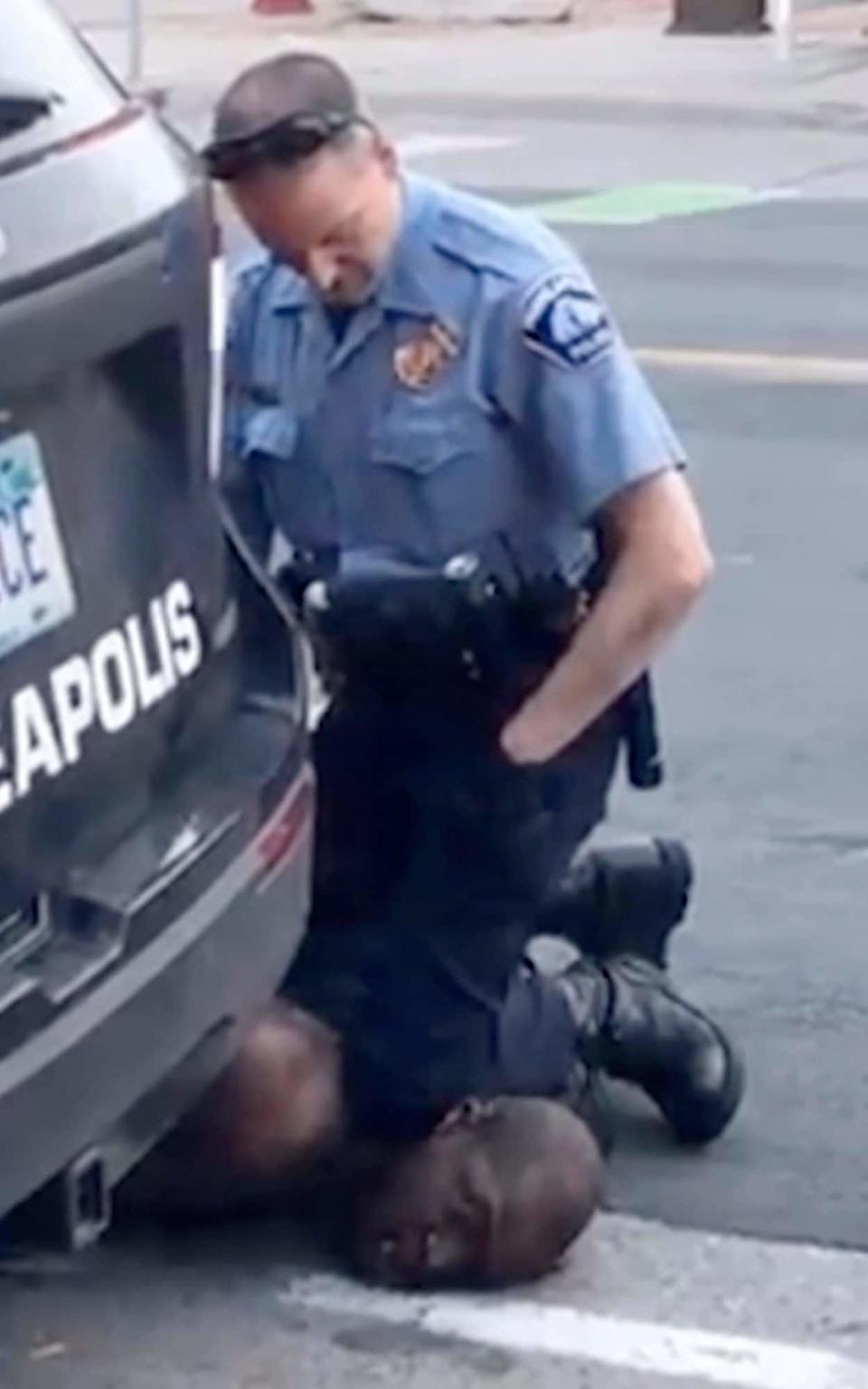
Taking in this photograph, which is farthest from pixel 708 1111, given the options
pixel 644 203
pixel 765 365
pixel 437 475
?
pixel 644 203

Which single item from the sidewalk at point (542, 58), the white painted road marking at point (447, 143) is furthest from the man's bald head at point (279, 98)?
the sidewalk at point (542, 58)

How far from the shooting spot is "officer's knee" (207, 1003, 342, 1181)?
4.72 m

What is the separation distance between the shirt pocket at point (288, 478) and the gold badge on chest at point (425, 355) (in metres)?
0.15

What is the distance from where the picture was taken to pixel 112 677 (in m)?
4.06

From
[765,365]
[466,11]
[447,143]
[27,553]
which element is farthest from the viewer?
[466,11]

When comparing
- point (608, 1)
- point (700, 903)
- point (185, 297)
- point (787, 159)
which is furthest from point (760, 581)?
point (608, 1)

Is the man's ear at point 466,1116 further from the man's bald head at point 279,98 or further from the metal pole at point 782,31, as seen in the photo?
the metal pole at point 782,31

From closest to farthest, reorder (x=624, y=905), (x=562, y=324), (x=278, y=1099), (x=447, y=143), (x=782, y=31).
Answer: (x=562, y=324) < (x=278, y=1099) < (x=624, y=905) < (x=447, y=143) < (x=782, y=31)

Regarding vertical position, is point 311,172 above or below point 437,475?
above

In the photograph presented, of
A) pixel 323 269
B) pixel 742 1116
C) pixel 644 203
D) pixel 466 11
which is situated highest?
pixel 323 269

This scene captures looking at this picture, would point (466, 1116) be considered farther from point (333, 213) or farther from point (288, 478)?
point (333, 213)

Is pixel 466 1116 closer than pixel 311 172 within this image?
No

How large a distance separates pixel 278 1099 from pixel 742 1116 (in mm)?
964

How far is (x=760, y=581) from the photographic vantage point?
356 inches
